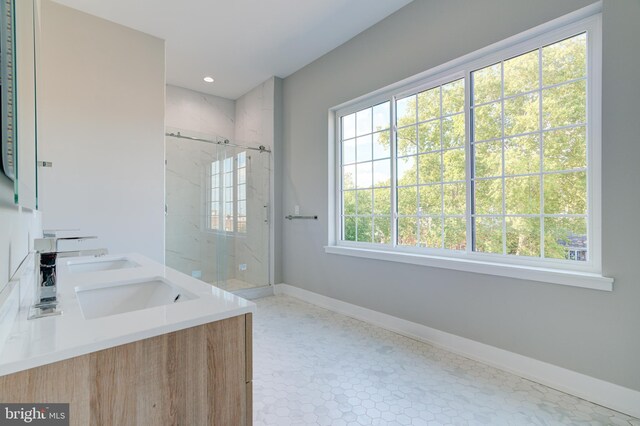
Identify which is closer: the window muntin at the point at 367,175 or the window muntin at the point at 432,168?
the window muntin at the point at 432,168

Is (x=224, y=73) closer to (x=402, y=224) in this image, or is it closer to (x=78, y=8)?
(x=78, y=8)

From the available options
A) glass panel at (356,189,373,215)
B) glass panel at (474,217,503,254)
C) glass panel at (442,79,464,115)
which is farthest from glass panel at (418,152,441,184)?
glass panel at (356,189,373,215)

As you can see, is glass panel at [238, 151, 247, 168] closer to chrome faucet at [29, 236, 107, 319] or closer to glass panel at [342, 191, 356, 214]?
glass panel at [342, 191, 356, 214]

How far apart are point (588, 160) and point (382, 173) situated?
154cm

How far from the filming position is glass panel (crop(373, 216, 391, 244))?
2879 millimetres

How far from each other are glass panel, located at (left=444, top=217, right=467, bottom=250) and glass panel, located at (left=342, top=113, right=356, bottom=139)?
1432 mm

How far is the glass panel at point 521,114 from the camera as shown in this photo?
199 cm

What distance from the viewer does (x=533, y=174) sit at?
1.98 metres

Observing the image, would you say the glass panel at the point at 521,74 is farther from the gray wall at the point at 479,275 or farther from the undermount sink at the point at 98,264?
the undermount sink at the point at 98,264

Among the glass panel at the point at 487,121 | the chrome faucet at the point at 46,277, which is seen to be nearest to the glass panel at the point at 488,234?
the glass panel at the point at 487,121

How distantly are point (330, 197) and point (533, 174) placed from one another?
1913 millimetres

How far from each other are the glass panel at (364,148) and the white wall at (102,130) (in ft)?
6.81

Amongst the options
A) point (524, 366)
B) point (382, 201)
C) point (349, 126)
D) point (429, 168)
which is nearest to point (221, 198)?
point (349, 126)

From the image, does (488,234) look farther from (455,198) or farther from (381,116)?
(381,116)
